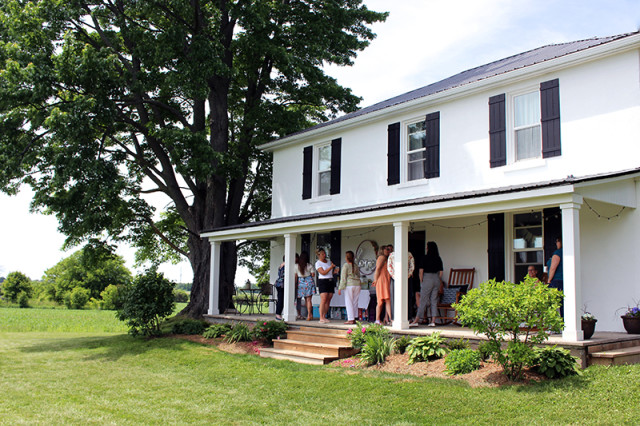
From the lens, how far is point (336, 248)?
16266 mm

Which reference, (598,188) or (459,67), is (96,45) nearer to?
(459,67)

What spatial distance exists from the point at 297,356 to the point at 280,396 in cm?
307

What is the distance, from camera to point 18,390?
9.96 m

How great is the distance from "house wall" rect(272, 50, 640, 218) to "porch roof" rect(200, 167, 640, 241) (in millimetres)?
663

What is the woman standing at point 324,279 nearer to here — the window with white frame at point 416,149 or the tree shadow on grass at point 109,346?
the window with white frame at point 416,149

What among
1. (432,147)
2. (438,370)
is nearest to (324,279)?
(432,147)

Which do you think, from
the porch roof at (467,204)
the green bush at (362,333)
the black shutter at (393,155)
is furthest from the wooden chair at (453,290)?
the black shutter at (393,155)

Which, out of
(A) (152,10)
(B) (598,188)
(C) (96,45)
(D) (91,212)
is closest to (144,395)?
(B) (598,188)

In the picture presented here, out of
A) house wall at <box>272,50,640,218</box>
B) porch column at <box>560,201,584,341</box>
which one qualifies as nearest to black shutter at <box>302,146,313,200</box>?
house wall at <box>272,50,640,218</box>

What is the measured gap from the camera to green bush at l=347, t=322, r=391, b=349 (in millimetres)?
11023

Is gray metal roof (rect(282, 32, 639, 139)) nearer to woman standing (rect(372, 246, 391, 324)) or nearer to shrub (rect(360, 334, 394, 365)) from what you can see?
woman standing (rect(372, 246, 391, 324))

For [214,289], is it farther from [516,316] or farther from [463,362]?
[516,316]

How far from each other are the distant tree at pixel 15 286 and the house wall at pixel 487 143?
53294 mm

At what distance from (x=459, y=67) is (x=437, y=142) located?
4722mm
